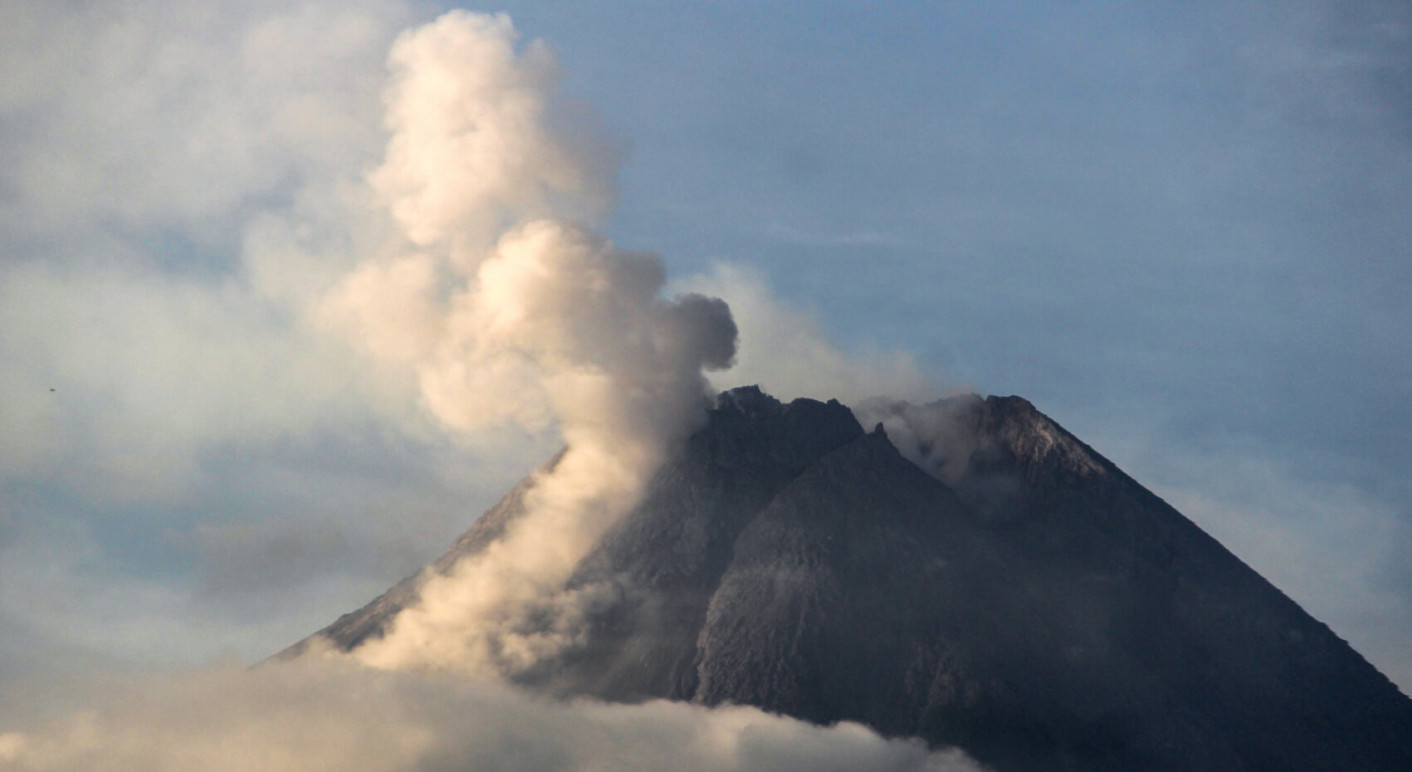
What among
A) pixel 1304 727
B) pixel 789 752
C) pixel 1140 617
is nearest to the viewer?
pixel 789 752

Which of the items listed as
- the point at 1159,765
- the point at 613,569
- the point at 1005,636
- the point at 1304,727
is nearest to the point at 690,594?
the point at 613,569

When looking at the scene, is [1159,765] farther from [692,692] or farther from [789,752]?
[692,692]

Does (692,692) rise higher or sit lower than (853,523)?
lower

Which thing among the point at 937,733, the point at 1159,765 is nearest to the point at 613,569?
the point at 937,733

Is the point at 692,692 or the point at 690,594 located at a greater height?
the point at 690,594

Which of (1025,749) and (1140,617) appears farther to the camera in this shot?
(1140,617)

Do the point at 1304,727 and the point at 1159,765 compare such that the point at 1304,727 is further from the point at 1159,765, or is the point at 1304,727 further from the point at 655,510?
the point at 655,510

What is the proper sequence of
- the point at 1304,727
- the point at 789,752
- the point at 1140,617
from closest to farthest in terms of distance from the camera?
the point at 789,752 < the point at 1304,727 < the point at 1140,617

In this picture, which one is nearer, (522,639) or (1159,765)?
(1159,765)

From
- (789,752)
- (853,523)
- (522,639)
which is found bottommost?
(789,752)
